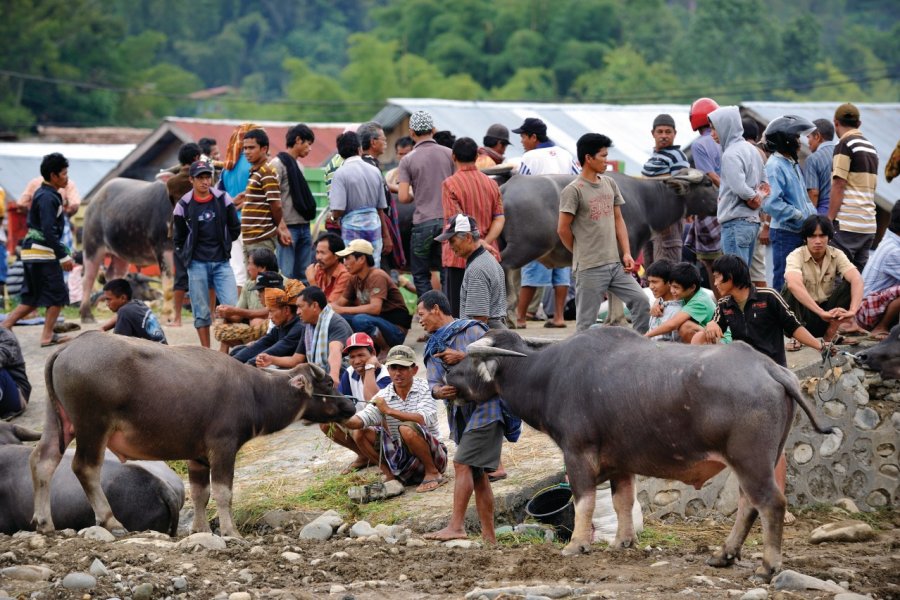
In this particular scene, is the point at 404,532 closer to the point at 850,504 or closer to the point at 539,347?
the point at 539,347

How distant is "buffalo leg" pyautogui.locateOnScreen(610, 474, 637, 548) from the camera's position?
888 centimetres

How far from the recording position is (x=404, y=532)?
9695 millimetres

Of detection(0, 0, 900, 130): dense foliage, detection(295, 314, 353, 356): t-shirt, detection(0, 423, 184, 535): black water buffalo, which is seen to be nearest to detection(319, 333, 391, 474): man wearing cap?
detection(295, 314, 353, 356): t-shirt

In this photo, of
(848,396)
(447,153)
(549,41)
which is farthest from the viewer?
(549,41)

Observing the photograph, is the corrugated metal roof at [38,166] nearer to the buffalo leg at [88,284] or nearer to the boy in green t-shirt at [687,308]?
the buffalo leg at [88,284]

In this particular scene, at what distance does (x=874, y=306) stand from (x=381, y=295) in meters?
4.27

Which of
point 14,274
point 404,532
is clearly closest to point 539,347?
point 404,532

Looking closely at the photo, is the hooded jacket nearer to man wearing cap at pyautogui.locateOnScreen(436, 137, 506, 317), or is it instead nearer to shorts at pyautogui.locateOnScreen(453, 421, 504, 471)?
man wearing cap at pyautogui.locateOnScreen(436, 137, 506, 317)

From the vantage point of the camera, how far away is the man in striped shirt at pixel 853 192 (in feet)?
40.3

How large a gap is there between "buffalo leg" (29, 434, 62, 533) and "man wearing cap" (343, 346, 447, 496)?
2187 millimetres

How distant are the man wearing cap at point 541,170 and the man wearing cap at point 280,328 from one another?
10.2ft

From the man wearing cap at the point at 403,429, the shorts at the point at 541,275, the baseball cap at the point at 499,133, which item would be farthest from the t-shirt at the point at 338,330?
the baseball cap at the point at 499,133

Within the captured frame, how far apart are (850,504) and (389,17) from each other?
59.5m

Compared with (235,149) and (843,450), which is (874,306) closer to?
(843,450)
